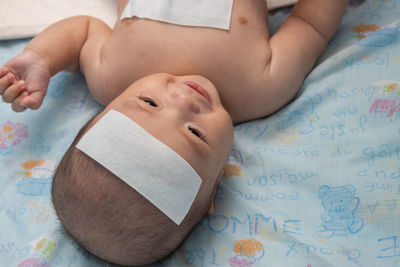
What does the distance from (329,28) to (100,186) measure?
0.98 metres

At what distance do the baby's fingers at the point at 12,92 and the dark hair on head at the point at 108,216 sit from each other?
30 cm

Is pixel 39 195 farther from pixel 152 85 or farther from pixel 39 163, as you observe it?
pixel 152 85

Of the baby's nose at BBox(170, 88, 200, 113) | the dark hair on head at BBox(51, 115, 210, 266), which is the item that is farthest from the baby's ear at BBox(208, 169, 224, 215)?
the baby's nose at BBox(170, 88, 200, 113)

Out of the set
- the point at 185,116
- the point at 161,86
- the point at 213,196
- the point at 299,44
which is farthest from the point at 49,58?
the point at 299,44

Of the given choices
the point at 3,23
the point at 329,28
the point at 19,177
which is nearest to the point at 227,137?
the point at 329,28

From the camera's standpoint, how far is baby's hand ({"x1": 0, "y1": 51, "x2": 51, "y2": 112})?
3.76 ft

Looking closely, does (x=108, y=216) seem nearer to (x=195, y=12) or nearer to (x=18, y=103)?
(x=18, y=103)

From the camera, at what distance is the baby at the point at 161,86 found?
0.94 m

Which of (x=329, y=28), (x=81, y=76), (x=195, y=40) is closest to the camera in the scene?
(x=195, y=40)

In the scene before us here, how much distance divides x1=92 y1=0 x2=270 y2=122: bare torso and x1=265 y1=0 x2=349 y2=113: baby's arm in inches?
1.8

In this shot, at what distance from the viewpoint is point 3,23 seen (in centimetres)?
155

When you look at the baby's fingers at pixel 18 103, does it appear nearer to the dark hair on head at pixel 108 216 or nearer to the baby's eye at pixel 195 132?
the dark hair on head at pixel 108 216

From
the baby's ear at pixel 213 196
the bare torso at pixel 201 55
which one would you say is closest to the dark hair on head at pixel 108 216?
the baby's ear at pixel 213 196

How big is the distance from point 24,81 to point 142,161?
567 millimetres
